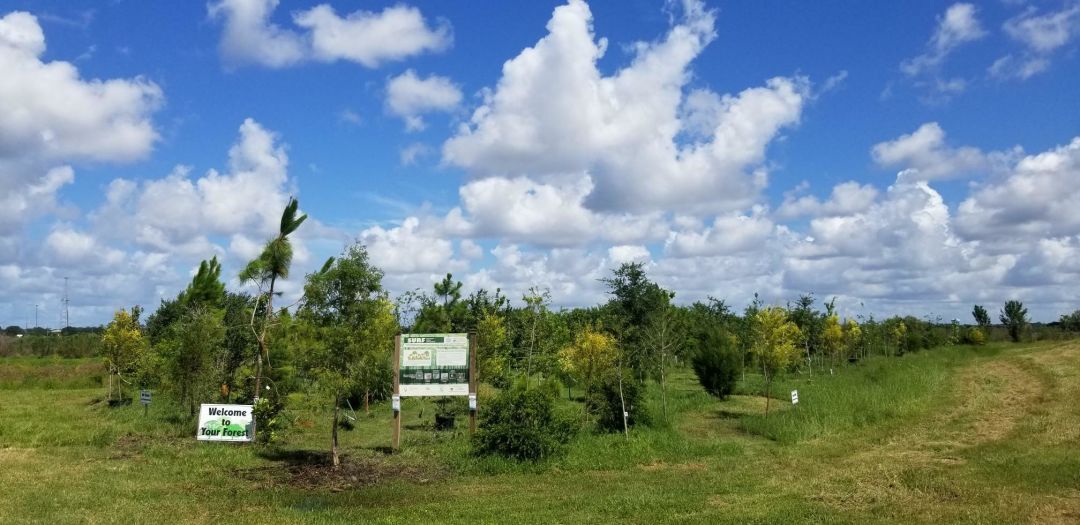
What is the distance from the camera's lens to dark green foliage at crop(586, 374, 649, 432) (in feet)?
65.8

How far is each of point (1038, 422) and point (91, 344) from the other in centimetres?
8033

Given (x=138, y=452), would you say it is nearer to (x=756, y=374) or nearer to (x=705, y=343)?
(x=705, y=343)

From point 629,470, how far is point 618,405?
439cm

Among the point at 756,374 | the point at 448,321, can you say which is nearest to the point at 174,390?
the point at 448,321

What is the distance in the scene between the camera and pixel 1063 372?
109ft

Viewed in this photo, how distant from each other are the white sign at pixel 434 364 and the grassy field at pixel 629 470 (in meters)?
1.47

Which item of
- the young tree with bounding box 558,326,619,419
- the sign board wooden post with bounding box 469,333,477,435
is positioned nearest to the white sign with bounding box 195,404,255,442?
the sign board wooden post with bounding box 469,333,477,435

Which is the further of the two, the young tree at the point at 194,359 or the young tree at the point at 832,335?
the young tree at the point at 832,335

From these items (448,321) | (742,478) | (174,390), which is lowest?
(742,478)

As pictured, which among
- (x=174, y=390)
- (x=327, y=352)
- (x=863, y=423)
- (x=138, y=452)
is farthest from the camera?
(x=174, y=390)

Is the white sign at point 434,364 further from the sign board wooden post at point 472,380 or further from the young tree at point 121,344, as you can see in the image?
the young tree at point 121,344

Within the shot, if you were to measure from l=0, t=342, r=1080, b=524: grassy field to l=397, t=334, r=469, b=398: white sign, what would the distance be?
1.47 m

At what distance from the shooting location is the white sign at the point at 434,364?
19797 millimetres

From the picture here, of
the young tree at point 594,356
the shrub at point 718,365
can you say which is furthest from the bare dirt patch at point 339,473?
the shrub at point 718,365
